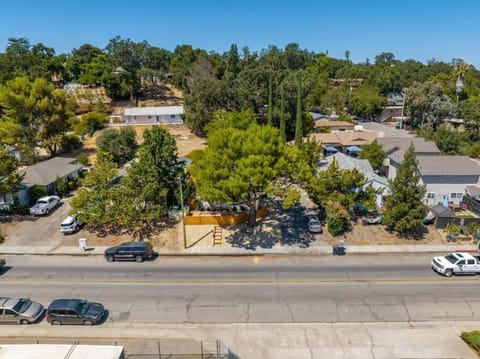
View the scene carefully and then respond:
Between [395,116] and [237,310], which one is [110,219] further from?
[395,116]

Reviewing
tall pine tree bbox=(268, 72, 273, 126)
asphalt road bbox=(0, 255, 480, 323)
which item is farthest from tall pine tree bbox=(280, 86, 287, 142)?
asphalt road bbox=(0, 255, 480, 323)

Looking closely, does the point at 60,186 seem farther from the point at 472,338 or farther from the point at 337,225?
the point at 472,338

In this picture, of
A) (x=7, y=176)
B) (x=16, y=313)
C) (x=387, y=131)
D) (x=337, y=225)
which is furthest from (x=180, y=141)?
(x=16, y=313)

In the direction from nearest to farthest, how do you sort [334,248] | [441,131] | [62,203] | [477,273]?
[477,273] → [334,248] → [62,203] → [441,131]

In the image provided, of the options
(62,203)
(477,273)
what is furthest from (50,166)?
(477,273)

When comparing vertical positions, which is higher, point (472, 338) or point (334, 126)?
point (334, 126)

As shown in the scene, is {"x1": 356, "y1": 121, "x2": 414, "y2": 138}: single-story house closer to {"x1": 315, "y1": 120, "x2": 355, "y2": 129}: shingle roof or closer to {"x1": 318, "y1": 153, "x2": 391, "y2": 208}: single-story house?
{"x1": 315, "y1": 120, "x2": 355, "y2": 129}: shingle roof
